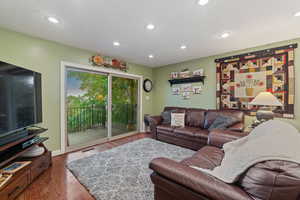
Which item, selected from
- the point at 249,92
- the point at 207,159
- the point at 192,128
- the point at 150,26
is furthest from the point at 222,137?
the point at 150,26

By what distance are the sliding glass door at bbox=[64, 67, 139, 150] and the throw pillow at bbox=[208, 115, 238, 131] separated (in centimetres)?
268

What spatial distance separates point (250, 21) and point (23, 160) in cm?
403

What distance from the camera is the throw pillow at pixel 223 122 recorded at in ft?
8.48

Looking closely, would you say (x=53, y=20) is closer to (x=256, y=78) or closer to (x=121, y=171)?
(x=121, y=171)

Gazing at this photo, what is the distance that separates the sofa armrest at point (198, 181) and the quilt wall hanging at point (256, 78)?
2819 mm

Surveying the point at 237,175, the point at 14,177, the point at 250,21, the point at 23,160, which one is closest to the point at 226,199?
the point at 237,175

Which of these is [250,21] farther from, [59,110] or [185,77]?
[59,110]

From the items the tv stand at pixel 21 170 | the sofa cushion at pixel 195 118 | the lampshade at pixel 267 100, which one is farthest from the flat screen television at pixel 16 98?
the lampshade at pixel 267 100

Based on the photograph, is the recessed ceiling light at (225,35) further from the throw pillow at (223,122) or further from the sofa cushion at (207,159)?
the sofa cushion at (207,159)

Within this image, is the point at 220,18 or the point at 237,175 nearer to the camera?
the point at 237,175

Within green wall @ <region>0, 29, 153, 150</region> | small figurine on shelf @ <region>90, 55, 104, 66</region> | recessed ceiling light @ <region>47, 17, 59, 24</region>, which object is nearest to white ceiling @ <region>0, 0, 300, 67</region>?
recessed ceiling light @ <region>47, 17, 59, 24</region>

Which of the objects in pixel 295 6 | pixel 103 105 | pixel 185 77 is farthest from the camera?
pixel 185 77

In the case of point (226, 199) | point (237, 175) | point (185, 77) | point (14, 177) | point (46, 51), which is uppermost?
point (46, 51)

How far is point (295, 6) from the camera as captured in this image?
1583mm
